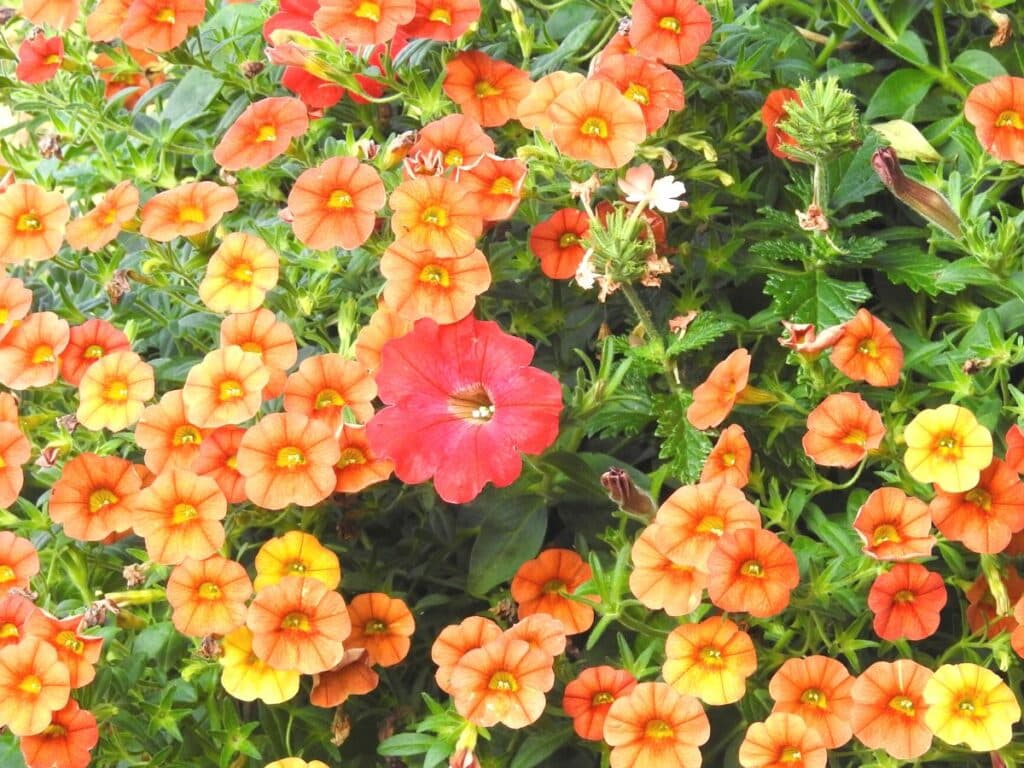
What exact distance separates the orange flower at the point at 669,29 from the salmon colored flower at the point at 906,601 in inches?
18.9

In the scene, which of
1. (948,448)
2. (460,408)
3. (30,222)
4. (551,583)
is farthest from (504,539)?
(30,222)

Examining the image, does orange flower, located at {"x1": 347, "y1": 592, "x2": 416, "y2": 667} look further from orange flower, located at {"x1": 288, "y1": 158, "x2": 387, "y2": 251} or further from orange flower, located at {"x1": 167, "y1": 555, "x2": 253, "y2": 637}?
orange flower, located at {"x1": 288, "y1": 158, "x2": 387, "y2": 251}

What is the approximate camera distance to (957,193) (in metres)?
1.11

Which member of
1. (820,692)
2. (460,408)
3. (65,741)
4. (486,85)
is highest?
(486,85)

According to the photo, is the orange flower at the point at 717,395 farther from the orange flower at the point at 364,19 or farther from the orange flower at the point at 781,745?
the orange flower at the point at 364,19

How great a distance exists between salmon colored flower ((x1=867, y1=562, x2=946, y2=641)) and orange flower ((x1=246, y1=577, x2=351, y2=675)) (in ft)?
1.34

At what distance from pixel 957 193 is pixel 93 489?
0.79m

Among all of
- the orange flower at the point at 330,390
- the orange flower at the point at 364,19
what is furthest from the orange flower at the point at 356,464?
the orange flower at the point at 364,19

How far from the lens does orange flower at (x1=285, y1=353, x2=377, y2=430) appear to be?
3.47 feet

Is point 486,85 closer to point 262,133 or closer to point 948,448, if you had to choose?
point 262,133

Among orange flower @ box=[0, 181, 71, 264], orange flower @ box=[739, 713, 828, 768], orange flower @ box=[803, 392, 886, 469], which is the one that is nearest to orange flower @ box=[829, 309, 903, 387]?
orange flower @ box=[803, 392, 886, 469]

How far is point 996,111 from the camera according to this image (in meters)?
1.11

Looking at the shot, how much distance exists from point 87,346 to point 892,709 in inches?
30.2

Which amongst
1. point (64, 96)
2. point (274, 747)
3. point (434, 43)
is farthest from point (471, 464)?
point (64, 96)
